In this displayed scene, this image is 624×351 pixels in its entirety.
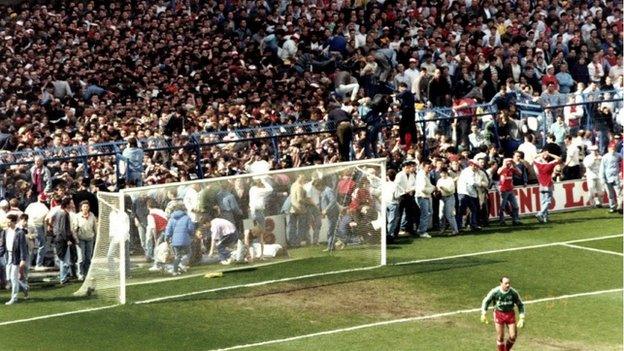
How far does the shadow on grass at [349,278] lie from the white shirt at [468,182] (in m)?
2.54

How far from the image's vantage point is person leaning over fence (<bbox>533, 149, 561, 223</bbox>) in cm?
4075

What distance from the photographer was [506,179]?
132 feet

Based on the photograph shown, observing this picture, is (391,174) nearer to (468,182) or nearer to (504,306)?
(468,182)

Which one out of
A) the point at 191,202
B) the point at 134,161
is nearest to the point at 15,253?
the point at 191,202

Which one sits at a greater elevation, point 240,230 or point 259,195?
point 259,195

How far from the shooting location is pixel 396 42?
49.5 m

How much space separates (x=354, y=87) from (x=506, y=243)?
8.41 metres

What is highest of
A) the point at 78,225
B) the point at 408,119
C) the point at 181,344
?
the point at 408,119

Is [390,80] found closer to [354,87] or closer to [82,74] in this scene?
[354,87]

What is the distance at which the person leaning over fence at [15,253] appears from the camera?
34.1 metres

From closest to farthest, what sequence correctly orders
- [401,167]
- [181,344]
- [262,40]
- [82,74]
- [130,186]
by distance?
[181,344] → [130,186] → [401,167] → [82,74] → [262,40]

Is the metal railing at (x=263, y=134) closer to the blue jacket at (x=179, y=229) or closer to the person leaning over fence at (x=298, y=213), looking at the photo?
the person leaning over fence at (x=298, y=213)

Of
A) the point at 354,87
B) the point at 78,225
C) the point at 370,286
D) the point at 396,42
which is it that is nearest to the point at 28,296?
the point at 78,225

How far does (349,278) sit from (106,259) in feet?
17.7
